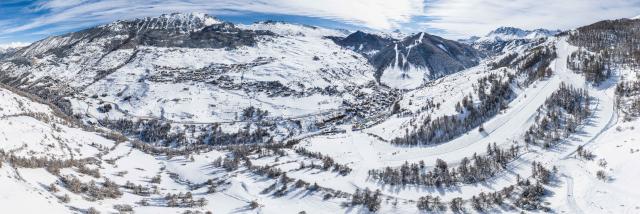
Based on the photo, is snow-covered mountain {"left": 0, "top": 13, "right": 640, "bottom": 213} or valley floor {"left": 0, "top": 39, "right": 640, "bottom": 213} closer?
valley floor {"left": 0, "top": 39, "right": 640, "bottom": 213}

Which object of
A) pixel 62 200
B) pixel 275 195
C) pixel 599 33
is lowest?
pixel 275 195

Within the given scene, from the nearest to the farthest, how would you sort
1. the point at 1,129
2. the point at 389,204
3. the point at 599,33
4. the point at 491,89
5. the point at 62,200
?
1. the point at 62,200
2. the point at 389,204
3. the point at 1,129
4. the point at 491,89
5. the point at 599,33

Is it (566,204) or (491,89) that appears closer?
(566,204)

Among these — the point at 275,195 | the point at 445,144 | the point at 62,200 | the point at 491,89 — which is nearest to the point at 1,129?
the point at 62,200

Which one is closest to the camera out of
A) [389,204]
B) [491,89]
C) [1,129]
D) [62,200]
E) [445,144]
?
[62,200]

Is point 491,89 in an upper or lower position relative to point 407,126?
upper

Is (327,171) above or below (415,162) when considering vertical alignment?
below

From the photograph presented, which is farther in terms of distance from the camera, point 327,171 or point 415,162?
point 415,162

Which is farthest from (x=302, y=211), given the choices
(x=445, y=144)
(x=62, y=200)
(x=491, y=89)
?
(x=491, y=89)

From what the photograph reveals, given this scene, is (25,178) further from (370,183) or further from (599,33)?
(599,33)

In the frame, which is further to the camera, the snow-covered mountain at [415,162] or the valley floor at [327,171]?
the snow-covered mountain at [415,162]
